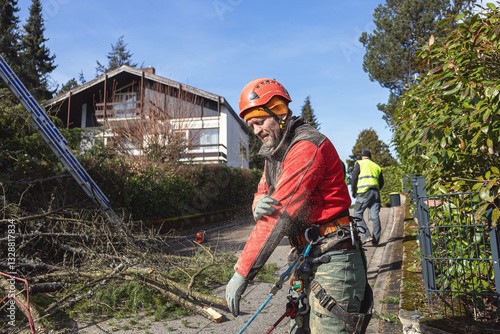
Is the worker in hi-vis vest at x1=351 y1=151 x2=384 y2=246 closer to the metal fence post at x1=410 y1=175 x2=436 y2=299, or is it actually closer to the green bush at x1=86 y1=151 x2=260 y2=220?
the metal fence post at x1=410 y1=175 x2=436 y2=299

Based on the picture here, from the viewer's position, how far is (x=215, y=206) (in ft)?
52.6

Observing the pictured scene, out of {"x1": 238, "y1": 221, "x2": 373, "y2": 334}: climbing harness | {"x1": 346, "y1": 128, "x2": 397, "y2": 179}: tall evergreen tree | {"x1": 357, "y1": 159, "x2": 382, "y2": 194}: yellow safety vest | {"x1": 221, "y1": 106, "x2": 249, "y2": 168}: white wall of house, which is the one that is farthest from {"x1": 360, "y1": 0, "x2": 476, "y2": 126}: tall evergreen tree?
{"x1": 238, "y1": 221, "x2": 373, "y2": 334}: climbing harness

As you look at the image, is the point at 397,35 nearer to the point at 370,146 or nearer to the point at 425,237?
the point at 370,146

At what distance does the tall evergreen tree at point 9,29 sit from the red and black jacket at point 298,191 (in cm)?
2826

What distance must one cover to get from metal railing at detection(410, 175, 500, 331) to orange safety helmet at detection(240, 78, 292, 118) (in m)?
2.37

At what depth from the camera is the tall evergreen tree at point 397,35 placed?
23125 millimetres

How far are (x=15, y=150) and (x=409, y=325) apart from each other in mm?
6946

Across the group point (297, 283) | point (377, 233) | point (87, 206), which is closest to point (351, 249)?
point (297, 283)

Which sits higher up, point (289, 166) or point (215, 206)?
point (289, 166)

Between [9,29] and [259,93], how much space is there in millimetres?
30235

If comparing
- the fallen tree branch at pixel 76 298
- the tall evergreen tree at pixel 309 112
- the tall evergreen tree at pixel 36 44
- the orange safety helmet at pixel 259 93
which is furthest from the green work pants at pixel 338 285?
the tall evergreen tree at pixel 309 112

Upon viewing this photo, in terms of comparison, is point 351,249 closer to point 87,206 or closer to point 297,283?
point 297,283

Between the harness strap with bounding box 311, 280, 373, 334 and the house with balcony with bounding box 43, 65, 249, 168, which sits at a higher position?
the house with balcony with bounding box 43, 65, 249, 168

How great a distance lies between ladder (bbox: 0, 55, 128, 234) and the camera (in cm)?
630
